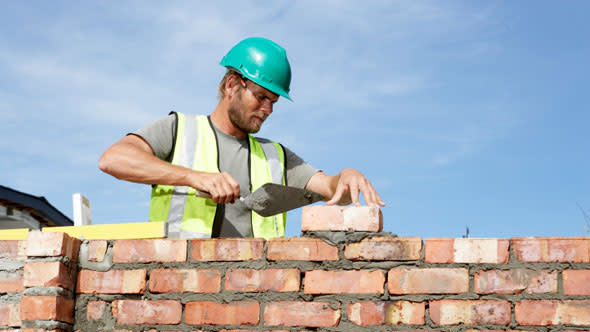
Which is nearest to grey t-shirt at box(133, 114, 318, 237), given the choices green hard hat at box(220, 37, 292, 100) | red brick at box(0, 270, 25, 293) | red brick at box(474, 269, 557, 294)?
green hard hat at box(220, 37, 292, 100)

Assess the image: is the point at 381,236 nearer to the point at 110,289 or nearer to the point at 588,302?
the point at 588,302

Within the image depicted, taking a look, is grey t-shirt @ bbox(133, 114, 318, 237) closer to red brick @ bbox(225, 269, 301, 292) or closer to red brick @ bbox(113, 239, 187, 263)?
red brick @ bbox(113, 239, 187, 263)

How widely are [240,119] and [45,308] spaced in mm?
1563

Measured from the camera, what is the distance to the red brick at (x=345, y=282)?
287 cm

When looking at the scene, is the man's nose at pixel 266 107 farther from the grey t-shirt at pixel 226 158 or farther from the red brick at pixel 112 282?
the red brick at pixel 112 282

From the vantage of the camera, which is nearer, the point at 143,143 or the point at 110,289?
the point at 110,289

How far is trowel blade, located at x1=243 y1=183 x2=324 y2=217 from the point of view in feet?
11.4

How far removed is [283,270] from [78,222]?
171cm

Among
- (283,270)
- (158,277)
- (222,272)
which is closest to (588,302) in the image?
(283,270)

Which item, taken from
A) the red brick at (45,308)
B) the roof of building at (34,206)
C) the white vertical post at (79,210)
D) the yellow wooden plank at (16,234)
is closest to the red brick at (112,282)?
the red brick at (45,308)

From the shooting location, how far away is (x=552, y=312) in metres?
2.79

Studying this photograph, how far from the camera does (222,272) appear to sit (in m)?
3.02

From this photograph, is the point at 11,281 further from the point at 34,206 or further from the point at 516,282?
the point at 34,206

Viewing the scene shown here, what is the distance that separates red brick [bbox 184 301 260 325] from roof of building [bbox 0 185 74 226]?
571 centimetres
